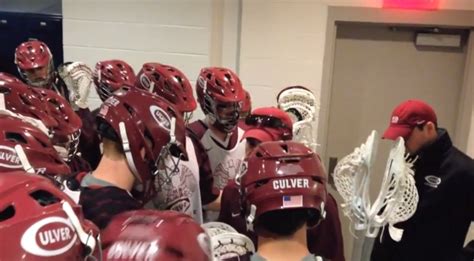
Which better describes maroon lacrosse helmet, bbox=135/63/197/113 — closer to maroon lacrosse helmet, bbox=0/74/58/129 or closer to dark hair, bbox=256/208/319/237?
maroon lacrosse helmet, bbox=0/74/58/129

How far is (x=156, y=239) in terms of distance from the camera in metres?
1.23

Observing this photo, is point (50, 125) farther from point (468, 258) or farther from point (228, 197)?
point (468, 258)

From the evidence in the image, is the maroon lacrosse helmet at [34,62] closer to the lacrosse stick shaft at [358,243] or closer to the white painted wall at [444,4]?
the white painted wall at [444,4]

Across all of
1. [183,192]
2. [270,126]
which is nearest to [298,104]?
[270,126]

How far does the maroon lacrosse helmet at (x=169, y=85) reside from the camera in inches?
116

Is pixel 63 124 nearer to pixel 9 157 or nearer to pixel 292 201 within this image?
pixel 9 157

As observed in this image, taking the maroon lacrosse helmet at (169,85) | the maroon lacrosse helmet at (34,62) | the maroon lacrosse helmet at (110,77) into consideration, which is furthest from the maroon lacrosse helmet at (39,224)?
the maroon lacrosse helmet at (34,62)

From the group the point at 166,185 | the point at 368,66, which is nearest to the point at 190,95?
the point at 166,185

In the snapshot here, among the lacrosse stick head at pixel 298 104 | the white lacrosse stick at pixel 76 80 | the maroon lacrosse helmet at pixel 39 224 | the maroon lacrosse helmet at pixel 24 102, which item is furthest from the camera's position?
the white lacrosse stick at pixel 76 80

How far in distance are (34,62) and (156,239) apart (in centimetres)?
276

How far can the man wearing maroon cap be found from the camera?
320cm

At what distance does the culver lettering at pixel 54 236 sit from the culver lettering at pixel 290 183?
792 millimetres

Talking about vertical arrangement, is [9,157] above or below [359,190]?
above

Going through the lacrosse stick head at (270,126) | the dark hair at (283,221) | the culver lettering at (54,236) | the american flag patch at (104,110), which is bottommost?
the dark hair at (283,221)
